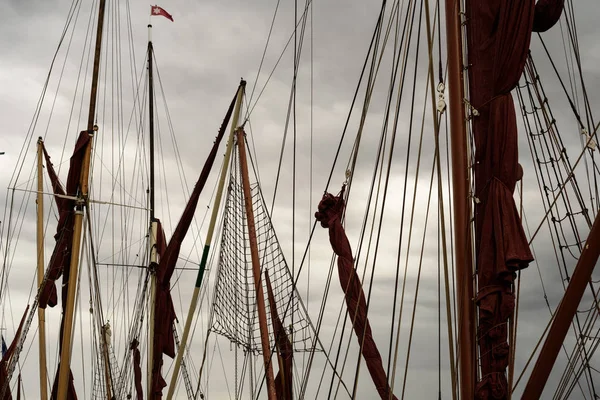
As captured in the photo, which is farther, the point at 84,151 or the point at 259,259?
the point at 84,151

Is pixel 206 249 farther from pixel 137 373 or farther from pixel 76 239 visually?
pixel 137 373

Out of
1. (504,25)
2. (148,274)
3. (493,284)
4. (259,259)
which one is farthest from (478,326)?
(148,274)

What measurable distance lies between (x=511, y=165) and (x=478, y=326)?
209cm

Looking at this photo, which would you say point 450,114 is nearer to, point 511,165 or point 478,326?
point 511,165

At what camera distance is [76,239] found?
66.5 ft

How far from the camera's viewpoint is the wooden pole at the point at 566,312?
24.1 feet

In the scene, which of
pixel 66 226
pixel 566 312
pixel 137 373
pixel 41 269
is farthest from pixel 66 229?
pixel 566 312

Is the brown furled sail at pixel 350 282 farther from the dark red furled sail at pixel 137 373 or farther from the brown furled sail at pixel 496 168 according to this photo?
the dark red furled sail at pixel 137 373

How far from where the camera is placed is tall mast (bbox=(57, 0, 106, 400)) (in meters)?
19.1

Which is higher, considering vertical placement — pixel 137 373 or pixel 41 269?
pixel 41 269

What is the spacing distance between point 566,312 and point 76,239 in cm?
1495

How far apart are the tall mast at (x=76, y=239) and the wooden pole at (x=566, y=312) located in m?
13.7

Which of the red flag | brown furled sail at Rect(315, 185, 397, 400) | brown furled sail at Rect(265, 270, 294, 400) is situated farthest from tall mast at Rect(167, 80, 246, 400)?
the red flag

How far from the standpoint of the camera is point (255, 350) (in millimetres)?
19438
